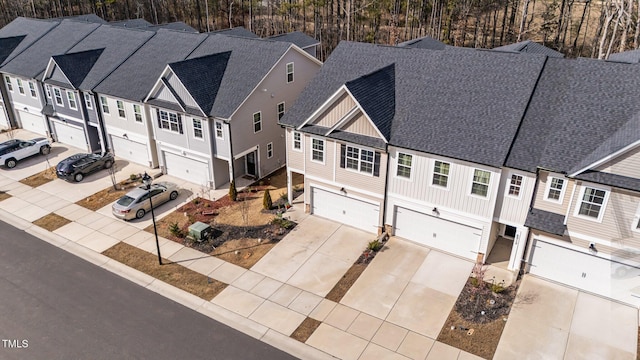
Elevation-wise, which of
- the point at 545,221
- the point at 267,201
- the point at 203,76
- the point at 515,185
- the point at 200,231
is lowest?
the point at 200,231

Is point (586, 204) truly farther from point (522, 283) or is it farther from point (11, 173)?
point (11, 173)

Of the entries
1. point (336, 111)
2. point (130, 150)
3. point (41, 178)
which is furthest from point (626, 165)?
point (41, 178)

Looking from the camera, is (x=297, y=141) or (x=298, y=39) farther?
(x=298, y=39)

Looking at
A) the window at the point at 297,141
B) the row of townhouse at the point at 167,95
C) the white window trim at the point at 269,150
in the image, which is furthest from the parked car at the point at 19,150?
the window at the point at 297,141

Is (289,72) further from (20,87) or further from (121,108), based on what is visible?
(20,87)

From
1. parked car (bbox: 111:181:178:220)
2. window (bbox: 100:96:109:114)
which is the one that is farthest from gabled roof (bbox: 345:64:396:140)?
window (bbox: 100:96:109:114)
